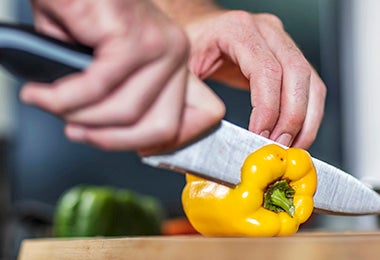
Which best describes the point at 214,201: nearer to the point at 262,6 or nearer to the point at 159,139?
the point at 159,139

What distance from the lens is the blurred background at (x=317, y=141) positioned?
2.77 m

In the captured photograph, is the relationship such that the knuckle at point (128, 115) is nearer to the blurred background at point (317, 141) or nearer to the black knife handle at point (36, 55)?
the black knife handle at point (36, 55)

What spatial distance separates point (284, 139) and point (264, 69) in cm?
8

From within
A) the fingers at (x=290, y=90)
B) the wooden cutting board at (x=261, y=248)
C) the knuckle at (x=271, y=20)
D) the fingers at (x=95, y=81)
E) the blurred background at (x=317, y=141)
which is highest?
the fingers at (x=95, y=81)

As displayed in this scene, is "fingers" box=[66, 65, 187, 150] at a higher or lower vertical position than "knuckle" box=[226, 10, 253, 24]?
higher

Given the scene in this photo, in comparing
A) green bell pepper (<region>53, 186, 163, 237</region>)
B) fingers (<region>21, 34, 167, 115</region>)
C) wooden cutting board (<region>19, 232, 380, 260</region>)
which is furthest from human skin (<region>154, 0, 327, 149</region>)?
green bell pepper (<region>53, 186, 163, 237</region>)

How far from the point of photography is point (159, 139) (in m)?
0.57

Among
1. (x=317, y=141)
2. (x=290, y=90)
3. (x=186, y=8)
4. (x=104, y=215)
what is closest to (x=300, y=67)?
(x=290, y=90)

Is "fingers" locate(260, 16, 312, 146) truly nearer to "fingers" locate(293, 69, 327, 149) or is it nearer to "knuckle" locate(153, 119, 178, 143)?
"fingers" locate(293, 69, 327, 149)

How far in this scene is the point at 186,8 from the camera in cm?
98

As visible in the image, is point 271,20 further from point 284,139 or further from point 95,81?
point 95,81

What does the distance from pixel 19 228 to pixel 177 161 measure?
1.77 metres

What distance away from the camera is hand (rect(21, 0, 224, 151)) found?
0.53m

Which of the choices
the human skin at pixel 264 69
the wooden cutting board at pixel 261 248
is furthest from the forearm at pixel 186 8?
the wooden cutting board at pixel 261 248
